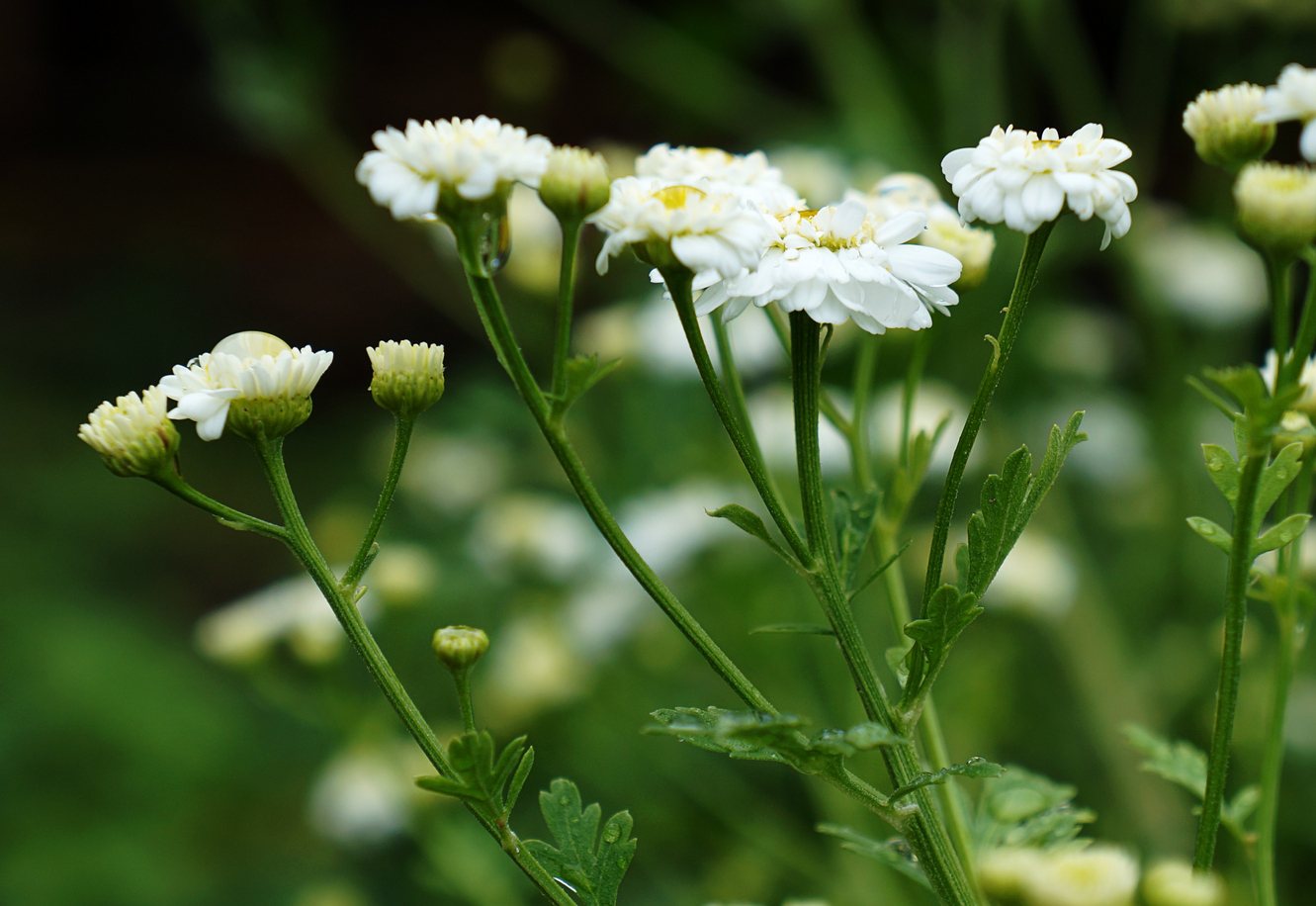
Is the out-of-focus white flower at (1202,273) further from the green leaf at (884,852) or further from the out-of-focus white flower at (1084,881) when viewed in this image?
the out-of-focus white flower at (1084,881)

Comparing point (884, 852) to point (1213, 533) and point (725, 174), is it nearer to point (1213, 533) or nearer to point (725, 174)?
point (1213, 533)

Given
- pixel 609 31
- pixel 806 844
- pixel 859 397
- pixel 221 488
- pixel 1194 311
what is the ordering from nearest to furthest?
pixel 859 397
pixel 806 844
pixel 1194 311
pixel 609 31
pixel 221 488

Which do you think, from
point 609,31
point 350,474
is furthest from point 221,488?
point 609,31

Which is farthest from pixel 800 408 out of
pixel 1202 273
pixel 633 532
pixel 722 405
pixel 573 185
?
pixel 1202 273

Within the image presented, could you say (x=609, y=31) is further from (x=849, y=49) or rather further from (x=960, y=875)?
(x=960, y=875)

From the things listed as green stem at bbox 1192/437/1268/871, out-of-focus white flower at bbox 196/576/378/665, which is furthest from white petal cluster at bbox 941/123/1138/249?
out-of-focus white flower at bbox 196/576/378/665

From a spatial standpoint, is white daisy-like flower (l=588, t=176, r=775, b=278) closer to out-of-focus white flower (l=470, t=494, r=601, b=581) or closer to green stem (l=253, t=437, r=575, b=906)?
green stem (l=253, t=437, r=575, b=906)

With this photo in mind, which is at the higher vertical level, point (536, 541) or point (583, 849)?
point (536, 541)
